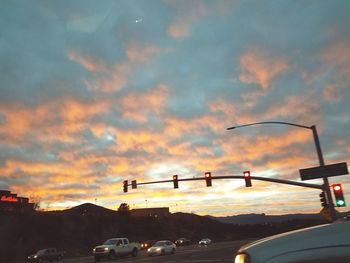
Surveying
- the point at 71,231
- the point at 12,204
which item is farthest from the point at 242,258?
the point at 12,204

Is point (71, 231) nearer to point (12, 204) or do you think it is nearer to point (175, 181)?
point (12, 204)

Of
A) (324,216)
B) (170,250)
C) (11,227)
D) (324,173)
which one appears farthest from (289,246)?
(11,227)

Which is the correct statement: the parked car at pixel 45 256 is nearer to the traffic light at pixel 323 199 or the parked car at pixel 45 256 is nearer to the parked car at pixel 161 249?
the parked car at pixel 161 249

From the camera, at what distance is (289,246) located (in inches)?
103

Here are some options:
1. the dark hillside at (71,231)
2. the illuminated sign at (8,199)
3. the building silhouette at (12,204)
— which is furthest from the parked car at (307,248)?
the illuminated sign at (8,199)

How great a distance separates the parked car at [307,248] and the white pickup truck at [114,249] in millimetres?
37156

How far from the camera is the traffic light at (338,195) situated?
26.6 metres

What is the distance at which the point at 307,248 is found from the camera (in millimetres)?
2521

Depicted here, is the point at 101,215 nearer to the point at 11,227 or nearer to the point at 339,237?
the point at 11,227

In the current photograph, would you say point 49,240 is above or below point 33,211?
below

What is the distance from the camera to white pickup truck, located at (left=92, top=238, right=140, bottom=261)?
3800 centimetres

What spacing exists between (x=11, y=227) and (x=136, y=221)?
131 feet

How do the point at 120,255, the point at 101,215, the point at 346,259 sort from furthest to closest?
1. the point at 101,215
2. the point at 120,255
3. the point at 346,259

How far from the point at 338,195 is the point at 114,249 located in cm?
2131
